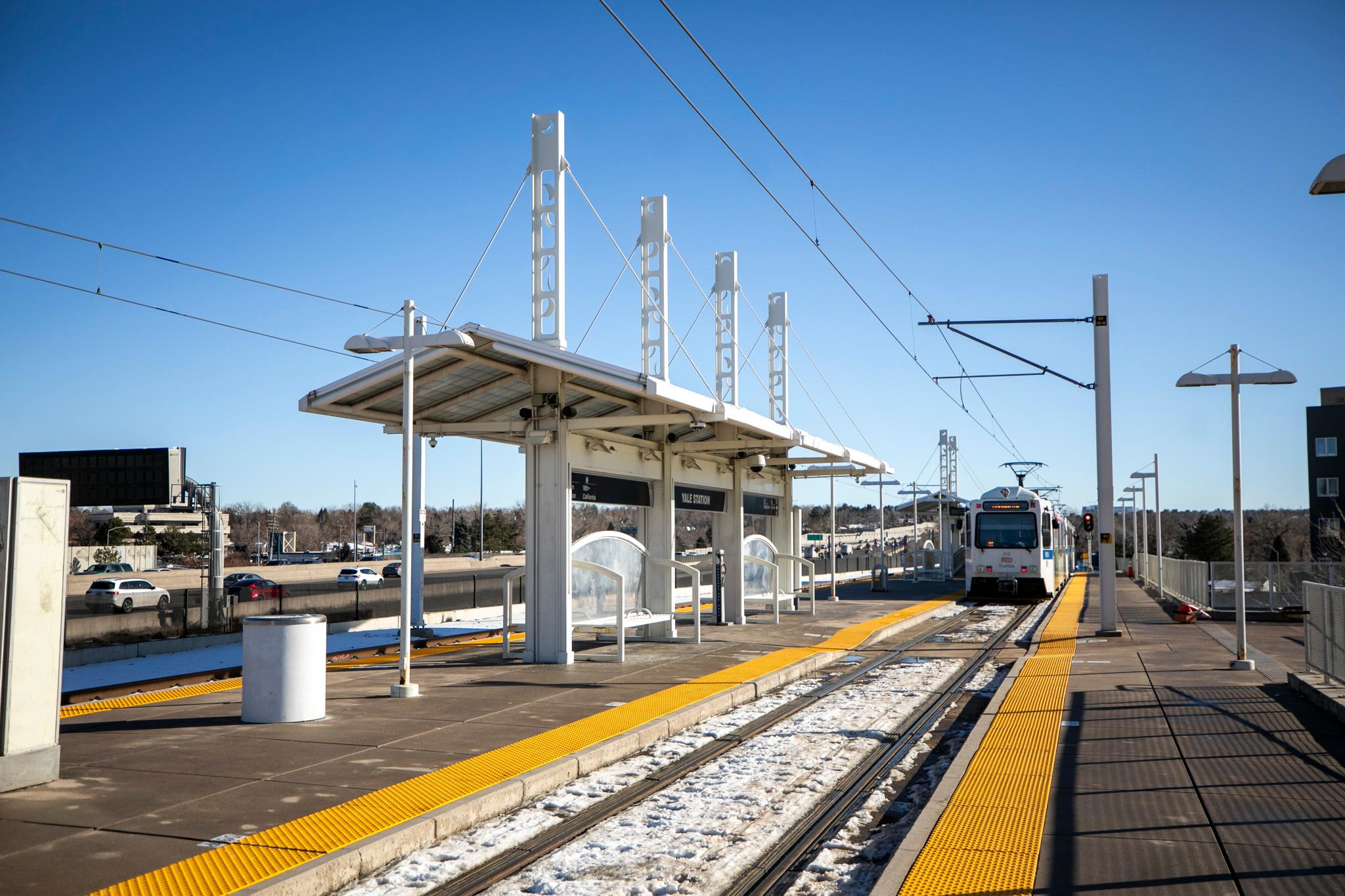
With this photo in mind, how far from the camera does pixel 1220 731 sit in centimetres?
920

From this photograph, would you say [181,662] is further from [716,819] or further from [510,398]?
[716,819]

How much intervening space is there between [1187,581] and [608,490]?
1934cm

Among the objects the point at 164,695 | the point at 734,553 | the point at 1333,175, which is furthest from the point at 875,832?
the point at 734,553

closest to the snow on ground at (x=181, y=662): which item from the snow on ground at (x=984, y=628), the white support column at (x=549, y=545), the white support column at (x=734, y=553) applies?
the white support column at (x=549, y=545)

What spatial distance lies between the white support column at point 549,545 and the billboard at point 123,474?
49.4ft

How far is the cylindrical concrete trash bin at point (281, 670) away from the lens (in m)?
10.0

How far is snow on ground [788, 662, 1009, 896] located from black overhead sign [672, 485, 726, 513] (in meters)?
9.92

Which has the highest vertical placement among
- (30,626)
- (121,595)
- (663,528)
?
(663,528)

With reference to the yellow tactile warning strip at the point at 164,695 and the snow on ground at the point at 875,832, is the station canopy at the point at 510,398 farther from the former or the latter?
the snow on ground at the point at 875,832

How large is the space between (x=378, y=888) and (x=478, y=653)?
10982 mm

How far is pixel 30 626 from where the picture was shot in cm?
740

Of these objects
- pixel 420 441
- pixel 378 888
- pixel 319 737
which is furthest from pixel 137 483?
pixel 378 888

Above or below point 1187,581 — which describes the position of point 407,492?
above

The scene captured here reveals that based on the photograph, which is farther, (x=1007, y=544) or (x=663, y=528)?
(x=1007, y=544)
